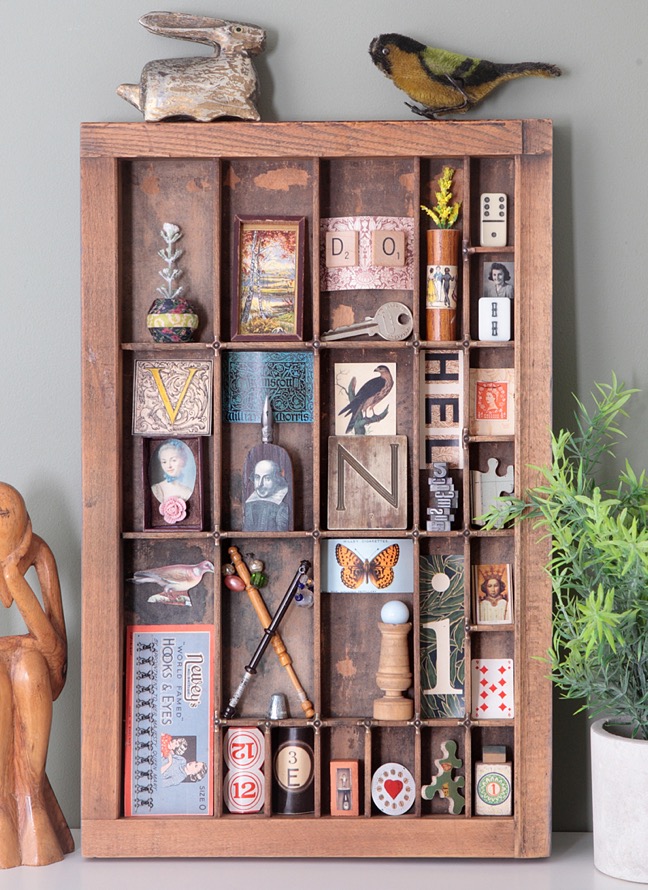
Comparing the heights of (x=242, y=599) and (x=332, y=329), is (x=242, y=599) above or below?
below

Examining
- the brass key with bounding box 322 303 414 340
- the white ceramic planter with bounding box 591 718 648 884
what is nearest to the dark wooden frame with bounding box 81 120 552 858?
the brass key with bounding box 322 303 414 340

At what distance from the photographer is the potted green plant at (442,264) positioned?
1976mm

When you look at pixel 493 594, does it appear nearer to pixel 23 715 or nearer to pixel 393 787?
pixel 393 787

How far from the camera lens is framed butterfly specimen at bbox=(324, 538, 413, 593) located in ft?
6.57

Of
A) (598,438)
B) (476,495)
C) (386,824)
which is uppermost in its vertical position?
(598,438)

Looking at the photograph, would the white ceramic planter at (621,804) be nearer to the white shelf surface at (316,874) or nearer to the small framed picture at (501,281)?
the white shelf surface at (316,874)

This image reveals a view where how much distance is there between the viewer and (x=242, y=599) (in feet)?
6.70

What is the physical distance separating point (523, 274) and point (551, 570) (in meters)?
0.61

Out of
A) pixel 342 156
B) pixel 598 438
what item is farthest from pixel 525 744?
pixel 342 156

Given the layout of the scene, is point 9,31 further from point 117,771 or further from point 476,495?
point 117,771

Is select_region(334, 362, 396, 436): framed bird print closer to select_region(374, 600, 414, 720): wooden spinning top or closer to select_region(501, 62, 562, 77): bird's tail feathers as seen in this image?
select_region(374, 600, 414, 720): wooden spinning top

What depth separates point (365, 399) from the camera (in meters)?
2.02

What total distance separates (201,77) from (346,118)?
1.06 ft

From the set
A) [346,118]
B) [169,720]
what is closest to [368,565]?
[169,720]
